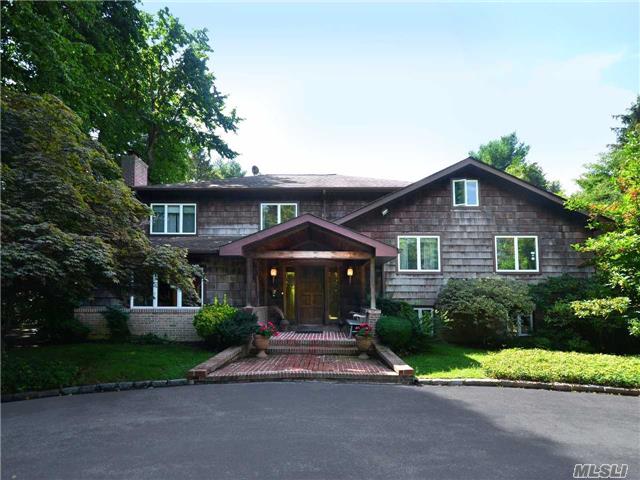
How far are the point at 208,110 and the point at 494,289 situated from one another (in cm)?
2053

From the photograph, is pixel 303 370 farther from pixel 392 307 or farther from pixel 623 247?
pixel 623 247

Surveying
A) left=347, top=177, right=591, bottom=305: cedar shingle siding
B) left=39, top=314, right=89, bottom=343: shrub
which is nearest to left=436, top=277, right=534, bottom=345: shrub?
left=347, top=177, right=591, bottom=305: cedar shingle siding

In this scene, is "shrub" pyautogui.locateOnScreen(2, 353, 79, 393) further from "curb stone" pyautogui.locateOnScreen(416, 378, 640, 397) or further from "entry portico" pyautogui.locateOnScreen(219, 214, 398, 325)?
"curb stone" pyautogui.locateOnScreen(416, 378, 640, 397)

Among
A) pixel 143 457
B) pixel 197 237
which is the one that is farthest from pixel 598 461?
pixel 197 237

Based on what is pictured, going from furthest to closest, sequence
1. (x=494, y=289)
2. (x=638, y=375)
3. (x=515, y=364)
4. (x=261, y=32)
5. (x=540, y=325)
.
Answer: (x=540, y=325) < (x=494, y=289) < (x=261, y=32) < (x=515, y=364) < (x=638, y=375)

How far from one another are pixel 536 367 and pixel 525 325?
5.93m

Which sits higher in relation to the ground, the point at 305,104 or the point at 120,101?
the point at 120,101

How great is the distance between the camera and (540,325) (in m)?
13.0

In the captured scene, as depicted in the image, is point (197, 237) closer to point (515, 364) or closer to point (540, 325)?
point (515, 364)

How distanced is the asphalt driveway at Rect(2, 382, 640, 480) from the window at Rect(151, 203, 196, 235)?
28.5 feet

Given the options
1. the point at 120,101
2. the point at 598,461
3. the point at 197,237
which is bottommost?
the point at 598,461

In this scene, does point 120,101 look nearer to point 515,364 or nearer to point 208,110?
point 208,110

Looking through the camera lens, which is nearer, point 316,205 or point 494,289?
point 494,289

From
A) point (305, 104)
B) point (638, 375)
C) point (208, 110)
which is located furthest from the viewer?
point (208, 110)
